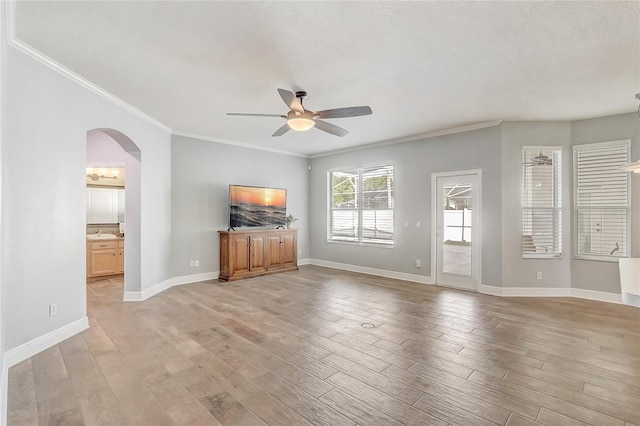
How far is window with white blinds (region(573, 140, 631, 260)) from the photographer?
4.66 metres

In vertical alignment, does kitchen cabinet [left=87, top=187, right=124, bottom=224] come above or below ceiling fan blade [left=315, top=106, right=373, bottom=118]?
below

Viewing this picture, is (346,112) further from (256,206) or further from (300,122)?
(256,206)

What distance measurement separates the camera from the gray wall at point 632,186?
455 cm

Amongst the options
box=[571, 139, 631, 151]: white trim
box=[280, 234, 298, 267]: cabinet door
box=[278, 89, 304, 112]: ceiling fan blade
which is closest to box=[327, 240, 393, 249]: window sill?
box=[280, 234, 298, 267]: cabinet door

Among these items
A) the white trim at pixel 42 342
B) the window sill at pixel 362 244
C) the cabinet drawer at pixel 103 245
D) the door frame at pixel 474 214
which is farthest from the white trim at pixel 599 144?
the cabinet drawer at pixel 103 245

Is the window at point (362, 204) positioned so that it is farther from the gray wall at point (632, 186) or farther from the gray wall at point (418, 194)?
the gray wall at point (632, 186)

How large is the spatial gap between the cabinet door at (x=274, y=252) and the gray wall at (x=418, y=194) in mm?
1362

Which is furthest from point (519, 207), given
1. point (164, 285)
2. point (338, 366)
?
point (164, 285)

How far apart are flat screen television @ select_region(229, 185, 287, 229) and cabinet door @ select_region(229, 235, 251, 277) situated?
0.32m

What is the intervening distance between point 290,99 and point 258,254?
4061 mm

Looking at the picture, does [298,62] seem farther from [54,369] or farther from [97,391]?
[54,369]

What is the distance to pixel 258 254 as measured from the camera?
6535mm

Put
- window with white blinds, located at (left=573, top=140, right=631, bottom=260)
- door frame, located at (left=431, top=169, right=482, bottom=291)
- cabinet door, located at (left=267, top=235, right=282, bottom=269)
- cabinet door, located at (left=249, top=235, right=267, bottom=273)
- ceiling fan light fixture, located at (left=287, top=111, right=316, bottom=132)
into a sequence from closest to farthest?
1. ceiling fan light fixture, located at (left=287, top=111, right=316, bottom=132)
2. window with white blinds, located at (left=573, top=140, right=631, bottom=260)
3. door frame, located at (left=431, top=169, right=482, bottom=291)
4. cabinet door, located at (left=249, top=235, right=267, bottom=273)
5. cabinet door, located at (left=267, top=235, right=282, bottom=269)

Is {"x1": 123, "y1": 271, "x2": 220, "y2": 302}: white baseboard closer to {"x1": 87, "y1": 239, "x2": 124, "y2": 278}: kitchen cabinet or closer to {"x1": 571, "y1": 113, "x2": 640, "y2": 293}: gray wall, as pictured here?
{"x1": 87, "y1": 239, "x2": 124, "y2": 278}: kitchen cabinet
